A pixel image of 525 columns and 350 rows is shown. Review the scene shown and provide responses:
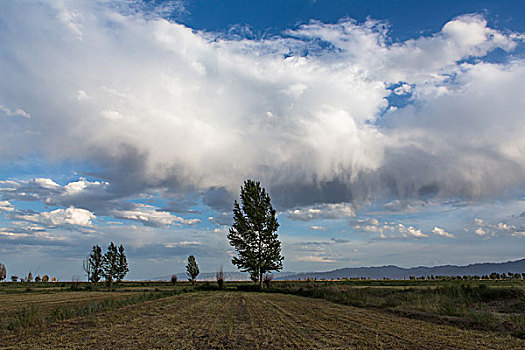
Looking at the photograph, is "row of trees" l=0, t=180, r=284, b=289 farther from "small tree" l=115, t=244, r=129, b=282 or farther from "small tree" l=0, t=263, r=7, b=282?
"small tree" l=0, t=263, r=7, b=282

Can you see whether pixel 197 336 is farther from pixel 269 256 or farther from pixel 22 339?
pixel 269 256

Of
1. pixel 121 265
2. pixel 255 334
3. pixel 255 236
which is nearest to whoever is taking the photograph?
pixel 255 334

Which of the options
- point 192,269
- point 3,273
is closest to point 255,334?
point 192,269

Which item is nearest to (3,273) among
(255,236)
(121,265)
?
(121,265)

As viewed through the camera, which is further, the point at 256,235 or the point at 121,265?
the point at 121,265

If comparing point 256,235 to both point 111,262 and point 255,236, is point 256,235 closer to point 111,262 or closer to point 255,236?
point 255,236

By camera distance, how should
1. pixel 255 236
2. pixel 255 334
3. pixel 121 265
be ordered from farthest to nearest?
pixel 121 265, pixel 255 236, pixel 255 334

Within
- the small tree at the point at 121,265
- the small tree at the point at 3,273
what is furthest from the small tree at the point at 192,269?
the small tree at the point at 3,273

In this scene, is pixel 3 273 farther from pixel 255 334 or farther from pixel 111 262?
pixel 255 334

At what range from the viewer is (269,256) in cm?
5309

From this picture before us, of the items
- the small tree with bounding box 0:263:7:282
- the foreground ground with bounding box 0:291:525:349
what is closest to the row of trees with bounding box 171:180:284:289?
the foreground ground with bounding box 0:291:525:349

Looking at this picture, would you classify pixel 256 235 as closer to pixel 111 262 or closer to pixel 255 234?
pixel 255 234

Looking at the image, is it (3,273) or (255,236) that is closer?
(255,236)

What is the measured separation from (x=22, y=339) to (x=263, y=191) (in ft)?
146
